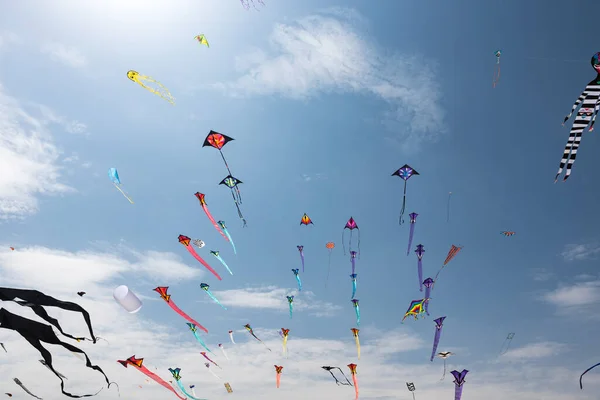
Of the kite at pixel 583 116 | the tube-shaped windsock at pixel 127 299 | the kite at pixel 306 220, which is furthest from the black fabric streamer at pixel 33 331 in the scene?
the kite at pixel 306 220

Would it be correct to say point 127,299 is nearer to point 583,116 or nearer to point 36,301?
point 36,301

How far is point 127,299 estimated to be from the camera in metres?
6.71

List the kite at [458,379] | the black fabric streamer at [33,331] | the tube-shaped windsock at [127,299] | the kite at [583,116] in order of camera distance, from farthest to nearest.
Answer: the kite at [458,379]
the kite at [583,116]
the tube-shaped windsock at [127,299]
the black fabric streamer at [33,331]

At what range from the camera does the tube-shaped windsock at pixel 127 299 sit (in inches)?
258

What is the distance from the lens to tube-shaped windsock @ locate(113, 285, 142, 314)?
6.55 m

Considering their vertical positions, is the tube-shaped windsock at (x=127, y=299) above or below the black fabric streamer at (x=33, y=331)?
above

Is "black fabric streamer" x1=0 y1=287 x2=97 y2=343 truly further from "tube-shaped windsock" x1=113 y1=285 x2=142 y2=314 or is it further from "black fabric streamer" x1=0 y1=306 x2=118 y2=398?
"tube-shaped windsock" x1=113 y1=285 x2=142 y2=314

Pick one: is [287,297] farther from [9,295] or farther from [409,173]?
[9,295]

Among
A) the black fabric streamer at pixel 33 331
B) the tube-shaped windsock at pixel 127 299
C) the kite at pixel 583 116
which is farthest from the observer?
the kite at pixel 583 116

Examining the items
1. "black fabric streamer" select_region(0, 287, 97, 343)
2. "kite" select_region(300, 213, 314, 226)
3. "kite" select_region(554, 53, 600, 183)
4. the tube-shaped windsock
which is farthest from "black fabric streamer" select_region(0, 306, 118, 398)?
"kite" select_region(300, 213, 314, 226)

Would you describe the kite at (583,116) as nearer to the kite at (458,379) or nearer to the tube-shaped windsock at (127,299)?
the tube-shaped windsock at (127,299)

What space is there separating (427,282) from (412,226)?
958 centimetres

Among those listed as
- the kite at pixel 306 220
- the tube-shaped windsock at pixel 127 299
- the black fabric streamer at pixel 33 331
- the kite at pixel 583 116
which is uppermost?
the kite at pixel 306 220

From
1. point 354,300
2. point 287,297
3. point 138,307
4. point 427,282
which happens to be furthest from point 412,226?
point 138,307
